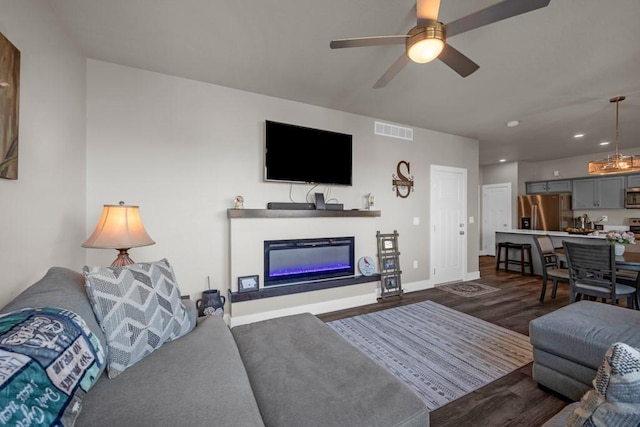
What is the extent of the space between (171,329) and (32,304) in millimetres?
609

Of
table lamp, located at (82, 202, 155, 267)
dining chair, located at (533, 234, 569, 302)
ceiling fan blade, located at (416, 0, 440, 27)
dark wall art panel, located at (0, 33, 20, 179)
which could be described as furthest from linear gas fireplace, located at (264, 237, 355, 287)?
dining chair, located at (533, 234, 569, 302)

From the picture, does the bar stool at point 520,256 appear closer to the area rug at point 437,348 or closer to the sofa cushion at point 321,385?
the area rug at point 437,348

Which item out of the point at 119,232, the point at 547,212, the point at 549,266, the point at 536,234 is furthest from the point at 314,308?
the point at 547,212

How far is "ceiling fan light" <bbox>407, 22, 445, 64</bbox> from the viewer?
1.68 metres

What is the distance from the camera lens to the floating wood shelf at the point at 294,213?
3.03 metres

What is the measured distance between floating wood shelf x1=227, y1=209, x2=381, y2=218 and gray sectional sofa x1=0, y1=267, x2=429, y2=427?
164cm

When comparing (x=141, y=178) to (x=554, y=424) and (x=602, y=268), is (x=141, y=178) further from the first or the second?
(x=602, y=268)

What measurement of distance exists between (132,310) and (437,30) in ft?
7.67

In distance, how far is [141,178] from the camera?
2760 millimetres

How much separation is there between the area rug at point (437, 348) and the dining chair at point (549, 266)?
1.41 metres

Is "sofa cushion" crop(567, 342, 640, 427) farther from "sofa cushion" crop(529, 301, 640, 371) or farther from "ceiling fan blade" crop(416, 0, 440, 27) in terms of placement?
"ceiling fan blade" crop(416, 0, 440, 27)

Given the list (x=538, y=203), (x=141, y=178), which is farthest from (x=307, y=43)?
(x=538, y=203)

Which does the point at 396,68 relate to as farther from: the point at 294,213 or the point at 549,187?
the point at 549,187

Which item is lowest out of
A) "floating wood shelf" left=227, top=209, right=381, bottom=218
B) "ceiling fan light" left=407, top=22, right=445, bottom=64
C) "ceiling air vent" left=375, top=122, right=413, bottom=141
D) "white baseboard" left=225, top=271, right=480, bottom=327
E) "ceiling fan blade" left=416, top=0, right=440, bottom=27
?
"white baseboard" left=225, top=271, right=480, bottom=327
